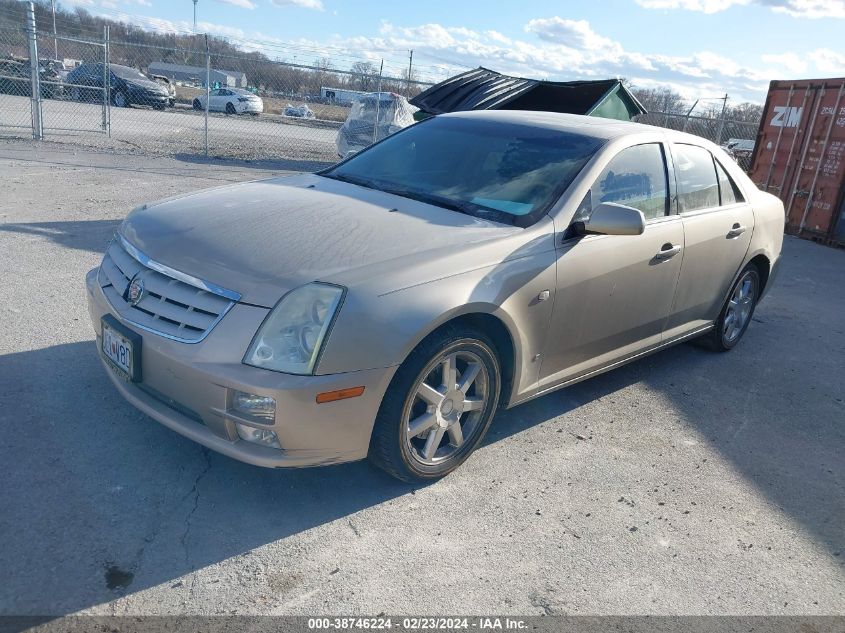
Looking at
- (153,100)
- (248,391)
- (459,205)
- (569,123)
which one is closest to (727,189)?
(569,123)

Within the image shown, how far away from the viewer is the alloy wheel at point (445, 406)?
3.10 meters

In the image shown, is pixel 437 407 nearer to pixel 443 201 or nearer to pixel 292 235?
pixel 292 235

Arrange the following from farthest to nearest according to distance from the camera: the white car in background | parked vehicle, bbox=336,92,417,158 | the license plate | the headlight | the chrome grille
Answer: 1. the white car in background
2. parked vehicle, bbox=336,92,417,158
3. the license plate
4. the chrome grille
5. the headlight

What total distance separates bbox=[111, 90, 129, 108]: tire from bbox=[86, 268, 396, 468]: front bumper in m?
25.4

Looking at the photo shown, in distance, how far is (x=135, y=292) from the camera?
10.1ft

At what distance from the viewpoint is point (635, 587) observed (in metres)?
2.78

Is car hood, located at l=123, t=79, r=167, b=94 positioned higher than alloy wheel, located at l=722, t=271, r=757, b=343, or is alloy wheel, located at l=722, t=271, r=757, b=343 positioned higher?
car hood, located at l=123, t=79, r=167, b=94

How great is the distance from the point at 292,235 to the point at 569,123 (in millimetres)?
2036

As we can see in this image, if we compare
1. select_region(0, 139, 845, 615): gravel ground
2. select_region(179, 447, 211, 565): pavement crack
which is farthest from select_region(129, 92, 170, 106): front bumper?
select_region(179, 447, 211, 565): pavement crack

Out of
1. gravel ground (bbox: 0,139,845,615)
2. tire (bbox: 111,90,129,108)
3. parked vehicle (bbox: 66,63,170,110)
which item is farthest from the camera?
tire (bbox: 111,90,129,108)

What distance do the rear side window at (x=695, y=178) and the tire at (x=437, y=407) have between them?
197cm

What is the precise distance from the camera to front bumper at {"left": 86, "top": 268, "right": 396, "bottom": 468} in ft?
8.76

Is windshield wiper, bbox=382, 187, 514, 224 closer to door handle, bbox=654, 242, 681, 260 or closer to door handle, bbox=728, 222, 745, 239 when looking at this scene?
door handle, bbox=654, 242, 681, 260

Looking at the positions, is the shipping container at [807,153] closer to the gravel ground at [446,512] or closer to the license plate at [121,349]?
the gravel ground at [446,512]
